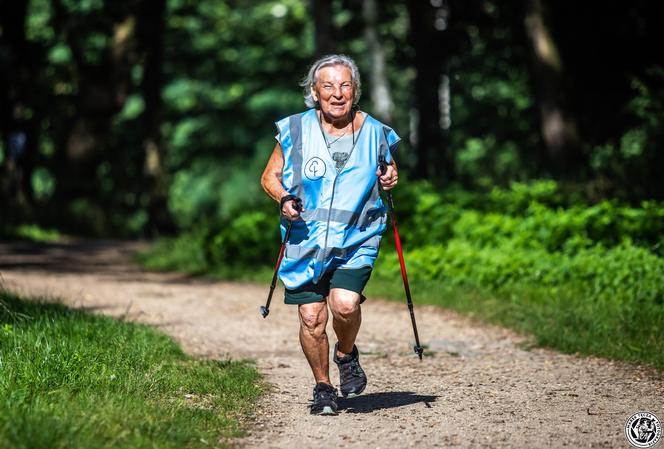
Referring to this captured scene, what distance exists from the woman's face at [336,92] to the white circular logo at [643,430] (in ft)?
7.32

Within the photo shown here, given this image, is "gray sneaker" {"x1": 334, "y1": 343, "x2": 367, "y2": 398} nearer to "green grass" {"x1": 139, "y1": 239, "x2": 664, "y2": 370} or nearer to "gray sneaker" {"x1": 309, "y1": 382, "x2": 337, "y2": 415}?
"gray sneaker" {"x1": 309, "y1": 382, "x2": 337, "y2": 415}

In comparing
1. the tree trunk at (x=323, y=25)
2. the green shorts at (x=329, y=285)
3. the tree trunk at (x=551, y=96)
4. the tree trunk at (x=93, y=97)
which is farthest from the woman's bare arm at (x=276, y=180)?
the tree trunk at (x=93, y=97)

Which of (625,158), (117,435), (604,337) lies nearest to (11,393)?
(117,435)

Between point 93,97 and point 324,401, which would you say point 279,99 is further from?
point 324,401

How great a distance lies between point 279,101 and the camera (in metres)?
30.8

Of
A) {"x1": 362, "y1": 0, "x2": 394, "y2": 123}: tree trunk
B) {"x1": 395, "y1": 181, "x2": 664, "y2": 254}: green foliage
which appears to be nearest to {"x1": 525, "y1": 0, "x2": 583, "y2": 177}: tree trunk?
{"x1": 395, "y1": 181, "x2": 664, "y2": 254}: green foliage

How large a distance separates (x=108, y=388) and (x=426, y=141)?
1589 cm

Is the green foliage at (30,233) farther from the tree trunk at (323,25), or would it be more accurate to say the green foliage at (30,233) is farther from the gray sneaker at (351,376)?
the gray sneaker at (351,376)

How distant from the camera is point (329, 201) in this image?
5934 millimetres

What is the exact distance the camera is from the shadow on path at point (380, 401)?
253 inches

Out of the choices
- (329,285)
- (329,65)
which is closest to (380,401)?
(329,285)

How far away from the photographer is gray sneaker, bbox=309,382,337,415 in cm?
607

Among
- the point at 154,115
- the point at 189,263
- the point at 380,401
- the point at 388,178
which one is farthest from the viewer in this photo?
the point at 154,115

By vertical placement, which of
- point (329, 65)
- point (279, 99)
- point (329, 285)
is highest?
point (279, 99)
